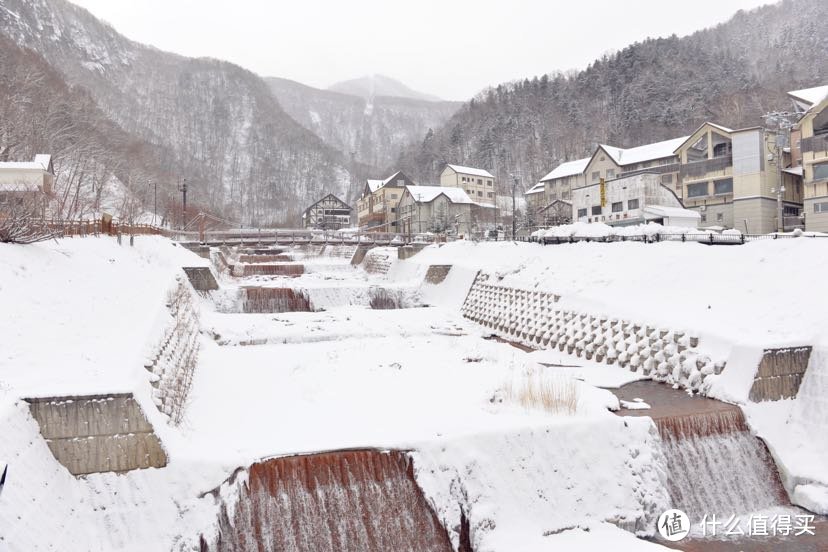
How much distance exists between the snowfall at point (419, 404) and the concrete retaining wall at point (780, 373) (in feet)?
0.53

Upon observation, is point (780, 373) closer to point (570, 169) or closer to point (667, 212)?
point (667, 212)

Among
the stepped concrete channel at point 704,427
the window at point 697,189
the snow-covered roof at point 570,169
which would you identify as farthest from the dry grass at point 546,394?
the snow-covered roof at point 570,169

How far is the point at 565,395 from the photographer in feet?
32.1

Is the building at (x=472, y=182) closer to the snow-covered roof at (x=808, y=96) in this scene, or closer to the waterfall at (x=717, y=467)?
the snow-covered roof at (x=808, y=96)

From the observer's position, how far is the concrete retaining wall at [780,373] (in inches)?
374

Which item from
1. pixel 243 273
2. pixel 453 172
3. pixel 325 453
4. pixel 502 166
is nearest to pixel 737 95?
pixel 502 166

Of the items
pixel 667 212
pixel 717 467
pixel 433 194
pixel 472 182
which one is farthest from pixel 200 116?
pixel 717 467

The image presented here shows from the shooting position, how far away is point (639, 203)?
3844cm

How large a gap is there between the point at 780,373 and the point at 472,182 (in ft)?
207

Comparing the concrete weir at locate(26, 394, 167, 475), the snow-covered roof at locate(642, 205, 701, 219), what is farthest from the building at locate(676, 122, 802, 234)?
the concrete weir at locate(26, 394, 167, 475)

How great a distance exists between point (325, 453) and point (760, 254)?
1190 cm

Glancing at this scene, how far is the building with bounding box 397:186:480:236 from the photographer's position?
58.6 m

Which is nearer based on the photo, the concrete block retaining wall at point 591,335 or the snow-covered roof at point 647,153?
the concrete block retaining wall at point 591,335

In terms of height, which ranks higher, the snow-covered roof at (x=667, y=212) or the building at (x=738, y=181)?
the building at (x=738, y=181)
